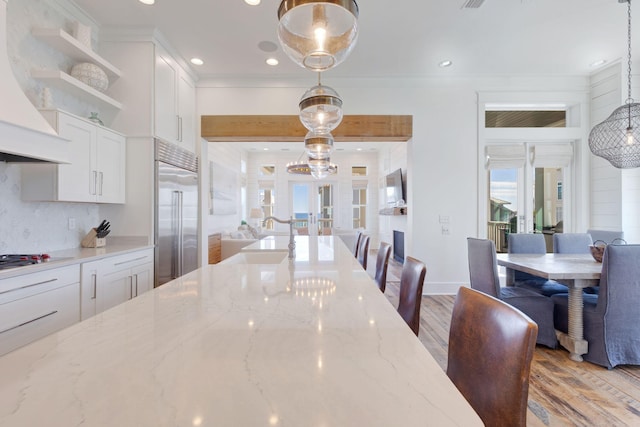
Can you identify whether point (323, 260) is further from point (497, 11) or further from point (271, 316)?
point (497, 11)

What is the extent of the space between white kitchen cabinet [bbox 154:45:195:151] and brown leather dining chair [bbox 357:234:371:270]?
2.66m

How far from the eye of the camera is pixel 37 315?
75.4 inches

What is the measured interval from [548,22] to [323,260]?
12.0 feet

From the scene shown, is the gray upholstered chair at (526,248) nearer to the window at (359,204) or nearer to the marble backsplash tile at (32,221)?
the marble backsplash tile at (32,221)

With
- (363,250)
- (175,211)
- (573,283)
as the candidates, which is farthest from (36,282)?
(573,283)

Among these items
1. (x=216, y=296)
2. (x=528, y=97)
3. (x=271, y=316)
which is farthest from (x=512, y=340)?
(x=528, y=97)

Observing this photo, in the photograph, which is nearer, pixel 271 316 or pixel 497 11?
pixel 271 316

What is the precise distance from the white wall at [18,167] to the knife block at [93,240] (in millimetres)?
102

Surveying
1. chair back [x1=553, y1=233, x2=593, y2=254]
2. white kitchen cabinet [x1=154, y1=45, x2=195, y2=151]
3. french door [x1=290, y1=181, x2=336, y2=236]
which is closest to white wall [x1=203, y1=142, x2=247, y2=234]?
white kitchen cabinet [x1=154, y1=45, x2=195, y2=151]

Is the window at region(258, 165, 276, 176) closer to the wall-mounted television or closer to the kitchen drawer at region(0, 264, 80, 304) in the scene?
the wall-mounted television

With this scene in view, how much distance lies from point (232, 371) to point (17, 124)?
2240 mm

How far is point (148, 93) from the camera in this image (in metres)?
3.32

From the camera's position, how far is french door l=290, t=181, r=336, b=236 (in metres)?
9.52

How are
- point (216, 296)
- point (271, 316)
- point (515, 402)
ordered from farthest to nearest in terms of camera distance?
point (216, 296) → point (271, 316) → point (515, 402)
